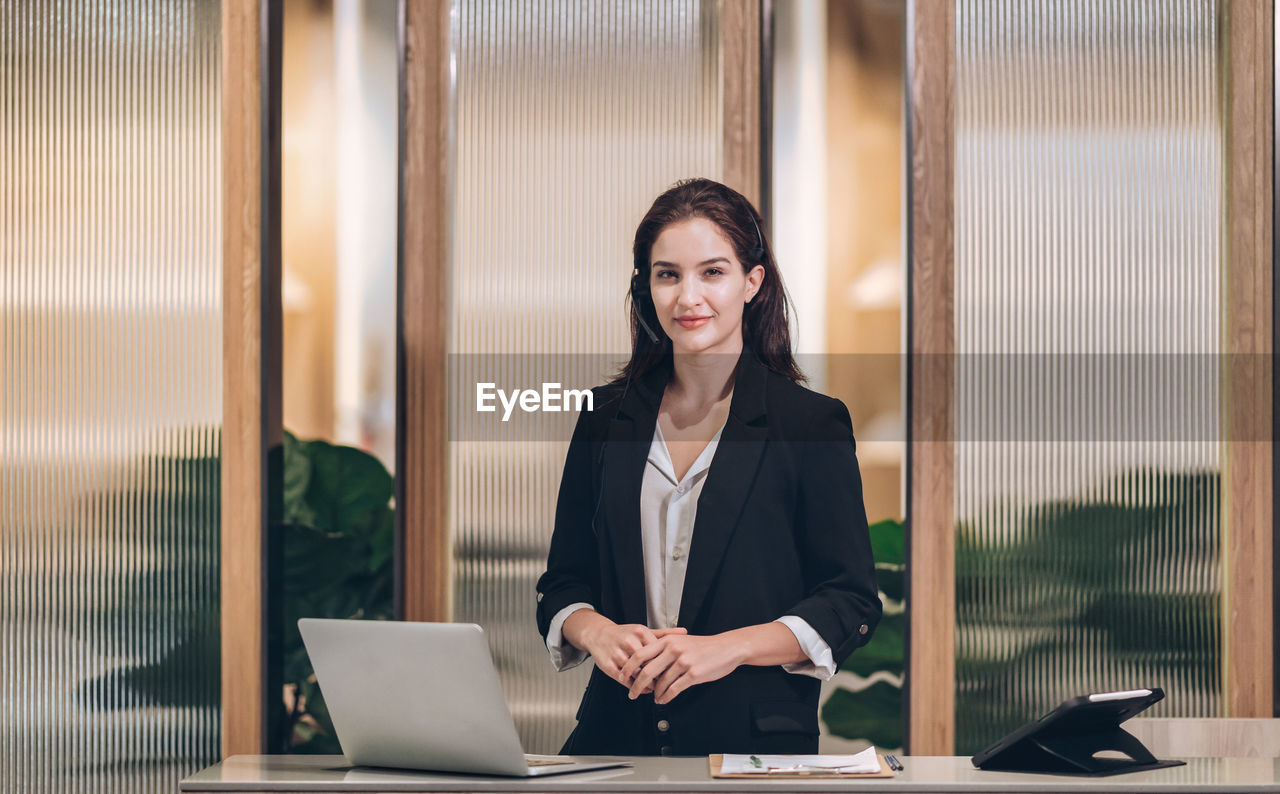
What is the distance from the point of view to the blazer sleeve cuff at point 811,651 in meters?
2.74

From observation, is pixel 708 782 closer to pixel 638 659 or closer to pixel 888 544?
pixel 638 659

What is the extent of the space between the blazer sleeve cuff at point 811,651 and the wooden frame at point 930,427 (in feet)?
1.18

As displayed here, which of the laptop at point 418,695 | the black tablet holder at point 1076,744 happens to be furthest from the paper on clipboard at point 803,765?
the laptop at point 418,695

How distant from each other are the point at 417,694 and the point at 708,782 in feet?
1.89

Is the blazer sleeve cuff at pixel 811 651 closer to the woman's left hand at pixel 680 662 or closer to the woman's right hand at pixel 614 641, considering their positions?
the woman's left hand at pixel 680 662

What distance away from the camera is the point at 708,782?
205 centimetres

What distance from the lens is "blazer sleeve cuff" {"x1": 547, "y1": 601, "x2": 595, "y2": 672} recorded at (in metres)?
2.90

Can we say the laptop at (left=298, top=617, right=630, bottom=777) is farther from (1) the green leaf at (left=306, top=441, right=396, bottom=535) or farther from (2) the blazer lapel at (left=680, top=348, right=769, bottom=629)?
(1) the green leaf at (left=306, top=441, right=396, bottom=535)

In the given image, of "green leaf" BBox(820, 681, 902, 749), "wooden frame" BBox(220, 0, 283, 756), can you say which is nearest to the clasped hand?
"green leaf" BBox(820, 681, 902, 749)

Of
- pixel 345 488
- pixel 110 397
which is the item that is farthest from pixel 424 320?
pixel 110 397

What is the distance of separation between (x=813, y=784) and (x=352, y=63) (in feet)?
7.47

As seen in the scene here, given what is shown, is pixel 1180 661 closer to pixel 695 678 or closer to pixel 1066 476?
pixel 1066 476

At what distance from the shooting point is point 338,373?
120 inches

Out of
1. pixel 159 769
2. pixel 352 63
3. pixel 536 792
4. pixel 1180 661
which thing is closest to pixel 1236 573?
pixel 1180 661
